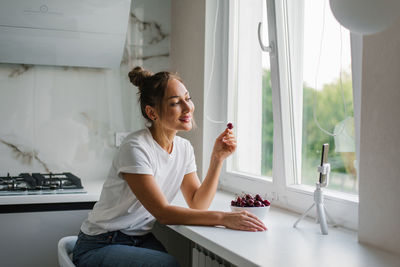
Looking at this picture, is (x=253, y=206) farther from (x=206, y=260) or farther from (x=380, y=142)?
(x=380, y=142)

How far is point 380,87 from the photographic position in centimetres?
134

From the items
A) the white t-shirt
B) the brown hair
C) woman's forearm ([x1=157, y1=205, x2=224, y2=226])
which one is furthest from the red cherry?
the brown hair

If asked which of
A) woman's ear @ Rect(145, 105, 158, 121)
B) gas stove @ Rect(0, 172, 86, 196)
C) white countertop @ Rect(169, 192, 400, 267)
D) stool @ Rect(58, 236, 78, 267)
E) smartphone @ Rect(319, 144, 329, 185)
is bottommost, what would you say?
stool @ Rect(58, 236, 78, 267)

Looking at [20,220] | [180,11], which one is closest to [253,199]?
[20,220]

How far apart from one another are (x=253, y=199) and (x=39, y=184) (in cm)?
114

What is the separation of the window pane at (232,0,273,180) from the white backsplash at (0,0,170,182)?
2.39 ft

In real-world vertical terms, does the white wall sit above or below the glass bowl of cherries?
above

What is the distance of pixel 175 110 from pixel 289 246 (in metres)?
0.67

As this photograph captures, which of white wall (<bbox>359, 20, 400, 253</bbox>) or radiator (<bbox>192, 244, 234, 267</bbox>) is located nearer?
white wall (<bbox>359, 20, 400, 253</bbox>)

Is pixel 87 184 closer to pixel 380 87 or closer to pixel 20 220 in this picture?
pixel 20 220

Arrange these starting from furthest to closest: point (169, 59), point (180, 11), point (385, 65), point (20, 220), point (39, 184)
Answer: point (169, 59) < point (180, 11) < point (39, 184) < point (20, 220) < point (385, 65)

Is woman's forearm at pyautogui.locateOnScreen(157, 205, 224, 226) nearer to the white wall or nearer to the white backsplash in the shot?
the white wall

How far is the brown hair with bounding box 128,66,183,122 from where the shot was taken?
1.83 metres

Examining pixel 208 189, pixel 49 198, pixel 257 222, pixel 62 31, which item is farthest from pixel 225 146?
pixel 62 31
